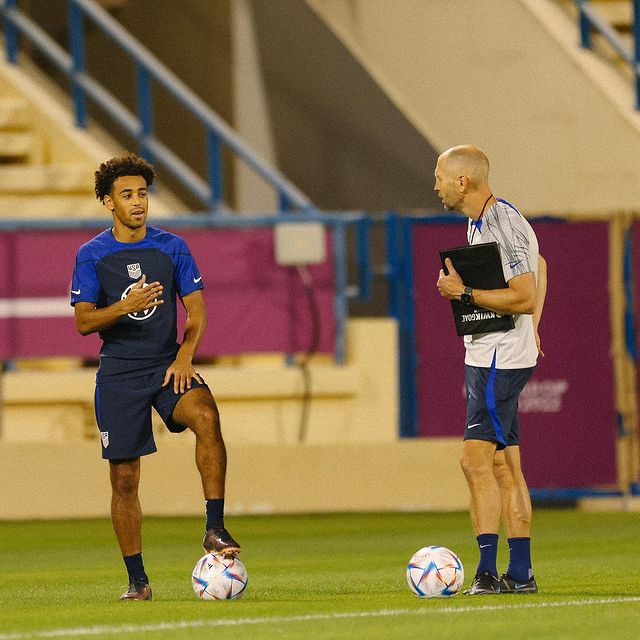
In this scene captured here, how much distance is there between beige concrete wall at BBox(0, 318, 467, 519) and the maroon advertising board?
10.0 inches

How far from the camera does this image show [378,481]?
1555cm

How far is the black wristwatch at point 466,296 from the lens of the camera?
8.14m

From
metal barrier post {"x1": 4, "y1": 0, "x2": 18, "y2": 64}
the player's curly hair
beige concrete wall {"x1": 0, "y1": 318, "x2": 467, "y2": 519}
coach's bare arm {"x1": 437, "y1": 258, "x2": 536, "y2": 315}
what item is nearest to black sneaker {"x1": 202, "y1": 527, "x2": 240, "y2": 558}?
coach's bare arm {"x1": 437, "y1": 258, "x2": 536, "y2": 315}

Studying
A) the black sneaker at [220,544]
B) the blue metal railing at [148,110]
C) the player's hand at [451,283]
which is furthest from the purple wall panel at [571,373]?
the black sneaker at [220,544]

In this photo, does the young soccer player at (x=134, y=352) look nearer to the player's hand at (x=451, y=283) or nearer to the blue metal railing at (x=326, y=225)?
the player's hand at (x=451, y=283)

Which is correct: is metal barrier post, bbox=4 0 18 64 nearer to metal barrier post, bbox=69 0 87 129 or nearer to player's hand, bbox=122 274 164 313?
metal barrier post, bbox=69 0 87 129

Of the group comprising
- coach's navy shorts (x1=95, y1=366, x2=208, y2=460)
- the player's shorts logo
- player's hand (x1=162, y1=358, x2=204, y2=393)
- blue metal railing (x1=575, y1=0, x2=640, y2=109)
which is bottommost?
coach's navy shorts (x1=95, y1=366, x2=208, y2=460)

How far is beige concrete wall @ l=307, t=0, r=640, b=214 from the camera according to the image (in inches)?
663

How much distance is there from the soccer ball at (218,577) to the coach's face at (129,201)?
1520 millimetres

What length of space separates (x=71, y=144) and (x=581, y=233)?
5080 millimetres

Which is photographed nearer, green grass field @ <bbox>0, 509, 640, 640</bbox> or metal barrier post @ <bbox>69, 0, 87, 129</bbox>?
green grass field @ <bbox>0, 509, 640, 640</bbox>

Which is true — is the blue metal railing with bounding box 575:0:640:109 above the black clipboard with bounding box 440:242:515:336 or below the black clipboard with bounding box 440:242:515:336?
above

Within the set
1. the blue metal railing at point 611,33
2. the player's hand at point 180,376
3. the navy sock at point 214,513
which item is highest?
the blue metal railing at point 611,33

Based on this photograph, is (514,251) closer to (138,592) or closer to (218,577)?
(218,577)
